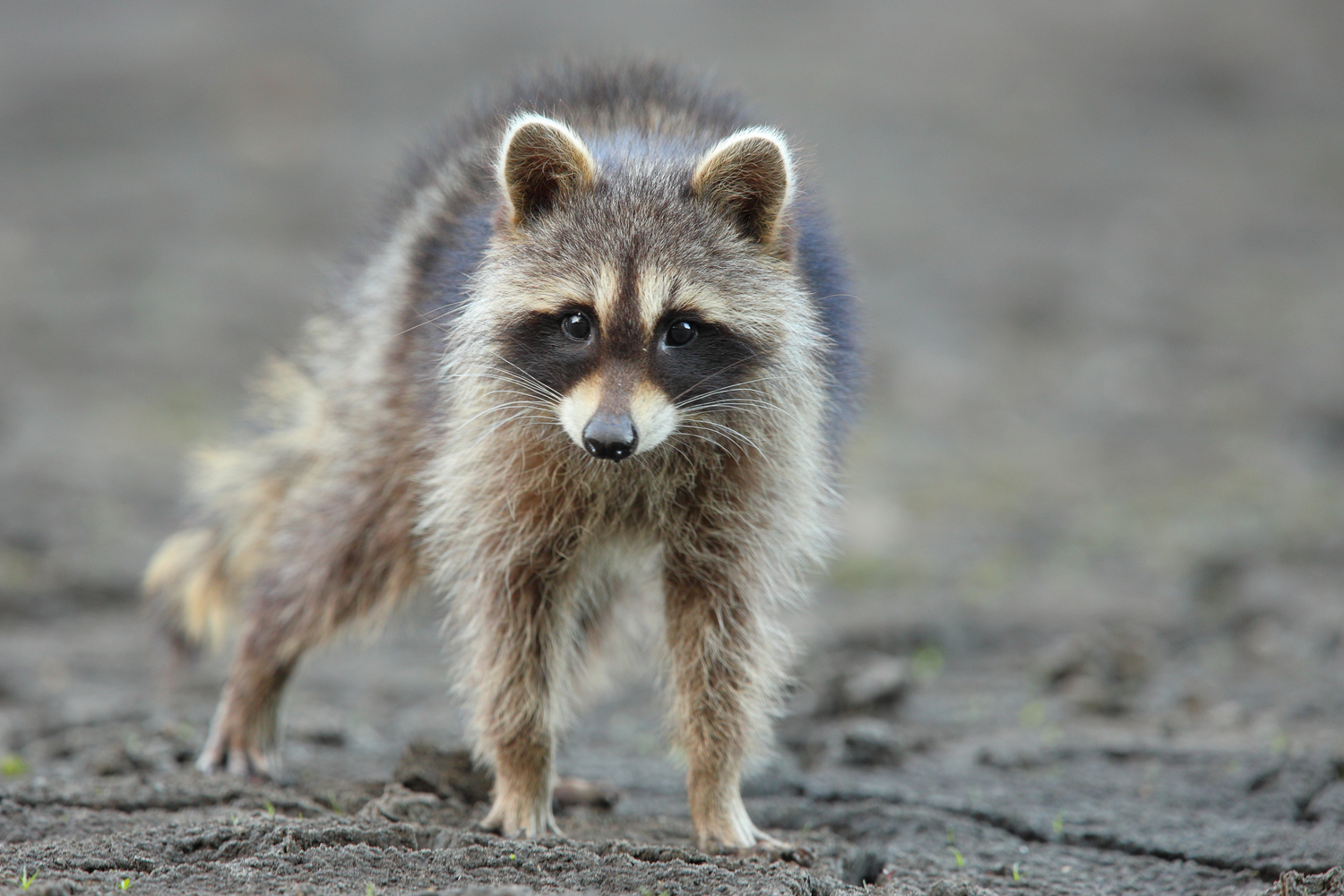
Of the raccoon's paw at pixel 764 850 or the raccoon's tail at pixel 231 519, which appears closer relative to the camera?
the raccoon's paw at pixel 764 850

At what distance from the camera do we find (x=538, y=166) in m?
3.59

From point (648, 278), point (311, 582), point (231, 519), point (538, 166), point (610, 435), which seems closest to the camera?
point (610, 435)

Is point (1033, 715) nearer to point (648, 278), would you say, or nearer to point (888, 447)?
point (648, 278)

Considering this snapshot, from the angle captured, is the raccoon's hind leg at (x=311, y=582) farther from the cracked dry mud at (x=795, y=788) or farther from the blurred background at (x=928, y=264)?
the blurred background at (x=928, y=264)

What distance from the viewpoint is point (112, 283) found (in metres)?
10.0

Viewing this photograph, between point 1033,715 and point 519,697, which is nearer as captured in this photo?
point 519,697

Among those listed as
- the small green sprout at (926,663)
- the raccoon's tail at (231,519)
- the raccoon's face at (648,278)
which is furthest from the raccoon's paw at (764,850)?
the small green sprout at (926,663)

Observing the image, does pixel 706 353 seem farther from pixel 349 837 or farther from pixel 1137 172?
pixel 1137 172

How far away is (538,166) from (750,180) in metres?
0.57

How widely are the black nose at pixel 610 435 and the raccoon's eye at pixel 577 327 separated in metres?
0.31

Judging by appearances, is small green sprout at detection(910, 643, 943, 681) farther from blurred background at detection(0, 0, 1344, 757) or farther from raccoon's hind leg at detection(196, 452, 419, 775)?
raccoon's hind leg at detection(196, 452, 419, 775)

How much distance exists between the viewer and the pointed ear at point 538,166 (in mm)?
3525

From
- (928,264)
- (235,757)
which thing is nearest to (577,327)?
(235,757)

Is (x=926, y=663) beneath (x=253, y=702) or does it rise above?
above
